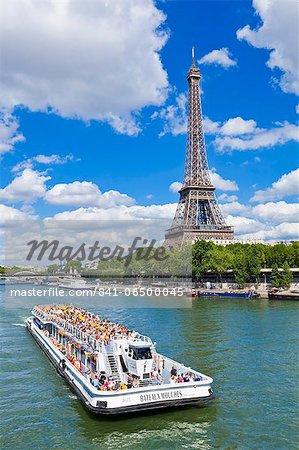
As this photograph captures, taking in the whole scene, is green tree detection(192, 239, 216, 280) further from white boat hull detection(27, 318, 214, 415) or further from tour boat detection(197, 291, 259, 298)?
white boat hull detection(27, 318, 214, 415)

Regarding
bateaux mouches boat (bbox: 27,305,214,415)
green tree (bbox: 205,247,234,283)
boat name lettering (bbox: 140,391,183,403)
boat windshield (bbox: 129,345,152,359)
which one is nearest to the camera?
bateaux mouches boat (bbox: 27,305,214,415)

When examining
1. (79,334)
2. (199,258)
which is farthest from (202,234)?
(79,334)

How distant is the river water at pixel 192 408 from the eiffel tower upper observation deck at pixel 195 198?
281ft

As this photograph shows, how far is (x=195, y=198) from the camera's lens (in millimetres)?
129000

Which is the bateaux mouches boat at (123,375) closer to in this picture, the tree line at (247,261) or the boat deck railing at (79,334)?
the boat deck railing at (79,334)

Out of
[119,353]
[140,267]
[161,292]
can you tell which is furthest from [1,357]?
[140,267]

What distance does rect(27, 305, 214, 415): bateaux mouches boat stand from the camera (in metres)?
19.1

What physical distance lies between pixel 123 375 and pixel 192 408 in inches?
133

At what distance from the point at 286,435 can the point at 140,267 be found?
10261 centimetres

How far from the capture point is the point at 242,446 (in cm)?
1672

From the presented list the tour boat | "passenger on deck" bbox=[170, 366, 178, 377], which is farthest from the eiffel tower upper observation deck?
"passenger on deck" bbox=[170, 366, 178, 377]

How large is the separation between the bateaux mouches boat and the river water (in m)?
0.63

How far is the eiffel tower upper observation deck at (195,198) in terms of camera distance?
125125 mm

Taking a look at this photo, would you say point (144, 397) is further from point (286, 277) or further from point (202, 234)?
point (202, 234)
